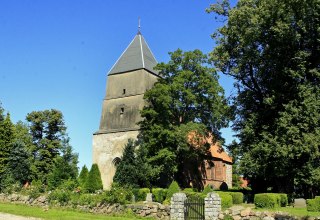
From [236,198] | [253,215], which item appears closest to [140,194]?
[236,198]

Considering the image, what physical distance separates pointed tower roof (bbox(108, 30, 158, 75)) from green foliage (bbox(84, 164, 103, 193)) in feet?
39.3

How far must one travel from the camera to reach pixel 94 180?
41719mm

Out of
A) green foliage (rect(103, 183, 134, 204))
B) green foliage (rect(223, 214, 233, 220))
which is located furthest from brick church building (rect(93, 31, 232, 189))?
green foliage (rect(223, 214, 233, 220))

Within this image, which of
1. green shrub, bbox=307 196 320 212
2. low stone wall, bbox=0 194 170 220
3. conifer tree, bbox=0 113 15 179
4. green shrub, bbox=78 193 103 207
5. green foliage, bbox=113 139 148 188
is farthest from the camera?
conifer tree, bbox=0 113 15 179

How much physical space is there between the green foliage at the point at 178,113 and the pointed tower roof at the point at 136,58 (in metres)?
5.53

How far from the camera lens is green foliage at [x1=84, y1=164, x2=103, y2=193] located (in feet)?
135

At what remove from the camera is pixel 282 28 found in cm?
2702

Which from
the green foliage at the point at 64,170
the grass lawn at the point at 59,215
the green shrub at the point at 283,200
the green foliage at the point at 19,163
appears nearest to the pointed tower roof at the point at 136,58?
the green foliage at the point at 64,170

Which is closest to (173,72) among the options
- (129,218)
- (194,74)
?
(194,74)

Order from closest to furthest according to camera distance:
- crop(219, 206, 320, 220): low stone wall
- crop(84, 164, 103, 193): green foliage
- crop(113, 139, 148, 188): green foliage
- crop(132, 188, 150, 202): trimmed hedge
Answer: crop(219, 206, 320, 220): low stone wall
crop(132, 188, 150, 202): trimmed hedge
crop(113, 139, 148, 188): green foliage
crop(84, 164, 103, 193): green foliage

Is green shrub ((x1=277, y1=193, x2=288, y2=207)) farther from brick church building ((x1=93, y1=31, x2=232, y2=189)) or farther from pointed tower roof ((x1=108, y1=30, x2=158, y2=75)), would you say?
pointed tower roof ((x1=108, y1=30, x2=158, y2=75))

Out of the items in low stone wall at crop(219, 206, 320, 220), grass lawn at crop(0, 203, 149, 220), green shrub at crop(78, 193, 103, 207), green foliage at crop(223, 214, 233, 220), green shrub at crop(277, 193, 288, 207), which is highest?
green shrub at crop(277, 193, 288, 207)

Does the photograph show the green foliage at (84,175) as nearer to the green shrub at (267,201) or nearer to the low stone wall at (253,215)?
the green shrub at (267,201)

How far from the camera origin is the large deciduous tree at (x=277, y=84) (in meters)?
26.4
